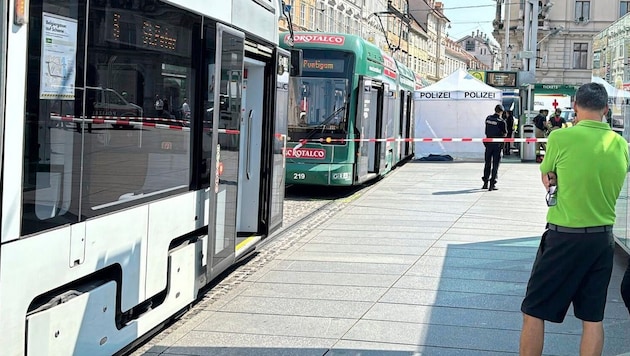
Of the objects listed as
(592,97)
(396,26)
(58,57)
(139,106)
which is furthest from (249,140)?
(396,26)

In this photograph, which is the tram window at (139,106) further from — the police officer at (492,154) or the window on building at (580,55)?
Result: the window on building at (580,55)

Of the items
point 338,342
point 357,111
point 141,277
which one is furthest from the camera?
point 357,111

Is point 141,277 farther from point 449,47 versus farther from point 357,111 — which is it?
point 449,47

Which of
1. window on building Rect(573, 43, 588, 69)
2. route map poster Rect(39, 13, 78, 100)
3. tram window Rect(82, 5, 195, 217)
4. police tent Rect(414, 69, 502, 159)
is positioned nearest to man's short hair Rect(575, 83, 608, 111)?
tram window Rect(82, 5, 195, 217)

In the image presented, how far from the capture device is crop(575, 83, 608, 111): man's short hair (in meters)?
5.02

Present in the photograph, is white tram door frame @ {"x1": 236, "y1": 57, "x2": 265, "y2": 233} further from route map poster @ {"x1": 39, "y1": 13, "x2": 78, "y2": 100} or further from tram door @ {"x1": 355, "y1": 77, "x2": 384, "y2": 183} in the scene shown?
tram door @ {"x1": 355, "y1": 77, "x2": 384, "y2": 183}

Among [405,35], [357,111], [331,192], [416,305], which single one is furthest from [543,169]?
[405,35]

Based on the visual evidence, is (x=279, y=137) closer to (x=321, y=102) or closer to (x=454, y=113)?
(x=321, y=102)

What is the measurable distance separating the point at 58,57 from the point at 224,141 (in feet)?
9.83

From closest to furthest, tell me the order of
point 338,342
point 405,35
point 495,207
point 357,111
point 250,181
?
point 338,342
point 250,181
point 495,207
point 357,111
point 405,35

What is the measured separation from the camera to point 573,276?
486 centimetres

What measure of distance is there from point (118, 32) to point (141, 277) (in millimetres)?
1557

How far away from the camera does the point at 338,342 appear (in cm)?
610

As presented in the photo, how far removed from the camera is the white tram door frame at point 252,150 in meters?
8.81
